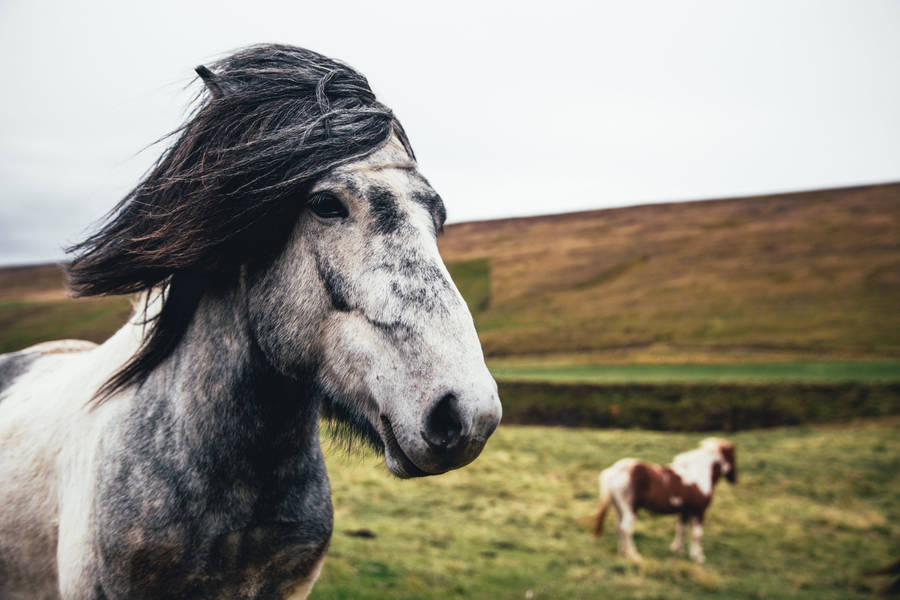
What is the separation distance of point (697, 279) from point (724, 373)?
97.3 ft

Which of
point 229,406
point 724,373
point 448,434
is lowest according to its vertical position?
point 724,373

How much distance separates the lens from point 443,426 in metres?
1.37

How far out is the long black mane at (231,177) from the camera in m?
1.66

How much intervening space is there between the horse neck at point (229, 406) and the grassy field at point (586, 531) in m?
5.53

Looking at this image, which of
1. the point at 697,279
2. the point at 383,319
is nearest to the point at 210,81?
the point at 383,319

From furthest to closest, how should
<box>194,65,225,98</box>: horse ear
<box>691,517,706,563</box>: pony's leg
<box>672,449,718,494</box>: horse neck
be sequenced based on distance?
<box>672,449,718,494</box>: horse neck, <box>691,517,706,563</box>: pony's leg, <box>194,65,225,98</box>: horse ear

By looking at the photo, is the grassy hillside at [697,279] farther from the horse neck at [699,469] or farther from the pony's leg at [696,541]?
the pony's leg at [696,541]

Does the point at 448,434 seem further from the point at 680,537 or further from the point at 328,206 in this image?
the point at 680,537

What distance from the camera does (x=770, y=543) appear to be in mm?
9398

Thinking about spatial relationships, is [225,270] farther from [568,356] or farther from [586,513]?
[568,356]

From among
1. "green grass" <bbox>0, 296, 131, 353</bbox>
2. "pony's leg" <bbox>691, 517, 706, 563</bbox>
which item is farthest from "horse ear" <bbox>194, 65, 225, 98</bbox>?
"green grass" <bbox>0, 296, 131, 353</bbox>

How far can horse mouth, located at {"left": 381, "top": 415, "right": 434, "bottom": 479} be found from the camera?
143 centimetres

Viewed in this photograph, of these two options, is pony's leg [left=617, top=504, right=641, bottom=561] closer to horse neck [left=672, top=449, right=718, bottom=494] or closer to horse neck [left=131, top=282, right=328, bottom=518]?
horse neck [left=672, top=449, right=718, bottom=494]

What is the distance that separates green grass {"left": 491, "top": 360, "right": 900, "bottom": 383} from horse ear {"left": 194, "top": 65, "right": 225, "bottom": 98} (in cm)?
1848
